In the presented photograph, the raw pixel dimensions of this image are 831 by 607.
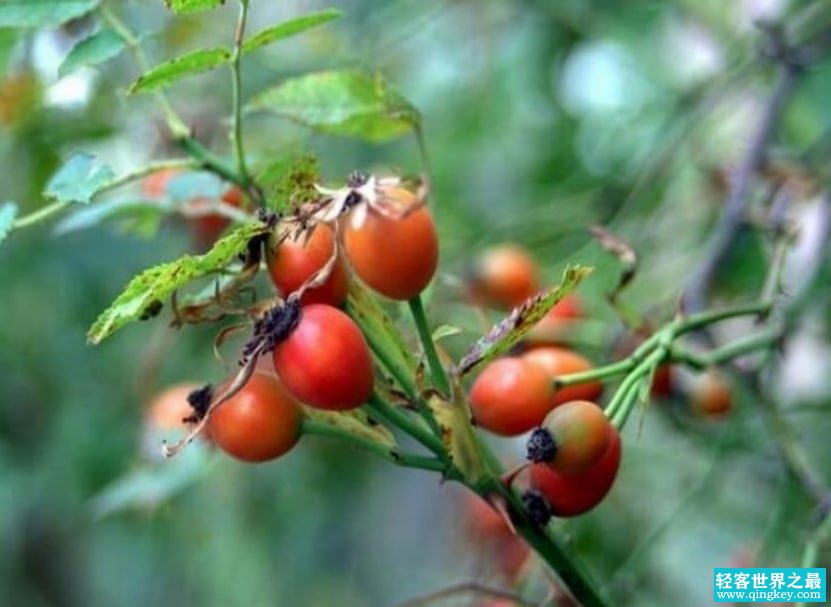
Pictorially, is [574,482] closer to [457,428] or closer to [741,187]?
[457,428]

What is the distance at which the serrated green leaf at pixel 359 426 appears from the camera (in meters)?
0.61

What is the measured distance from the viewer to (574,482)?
0.61m

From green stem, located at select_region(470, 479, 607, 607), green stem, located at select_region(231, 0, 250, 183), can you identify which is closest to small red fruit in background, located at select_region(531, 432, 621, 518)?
green stem, located at select_region(470, 479, 607, 607)

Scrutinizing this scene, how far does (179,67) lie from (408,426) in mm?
214

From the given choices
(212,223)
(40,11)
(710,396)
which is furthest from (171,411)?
(710,396)

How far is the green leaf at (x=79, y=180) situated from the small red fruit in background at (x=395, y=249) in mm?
164

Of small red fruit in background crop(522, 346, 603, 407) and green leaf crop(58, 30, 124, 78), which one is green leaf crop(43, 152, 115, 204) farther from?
small red fruit in background crop(522, 346, 603, 407)

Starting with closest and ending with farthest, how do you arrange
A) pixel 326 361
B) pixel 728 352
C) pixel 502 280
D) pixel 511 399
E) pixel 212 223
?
pixel 326 361
pixel 511 399
pixel 728 352
pixel 212 223
pixel 502 280

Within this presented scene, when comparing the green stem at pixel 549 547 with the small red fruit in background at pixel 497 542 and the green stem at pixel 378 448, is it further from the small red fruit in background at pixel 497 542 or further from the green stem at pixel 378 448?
the small red fruit in background at pixel 497 542

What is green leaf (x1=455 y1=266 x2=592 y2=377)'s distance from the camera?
0.59 m

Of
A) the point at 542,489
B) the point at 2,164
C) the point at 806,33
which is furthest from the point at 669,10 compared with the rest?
the point at 542,489

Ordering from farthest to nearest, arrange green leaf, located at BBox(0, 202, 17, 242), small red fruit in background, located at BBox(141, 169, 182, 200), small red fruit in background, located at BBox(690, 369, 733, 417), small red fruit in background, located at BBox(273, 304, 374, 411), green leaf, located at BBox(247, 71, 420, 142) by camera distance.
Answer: small red fruit in background, located at BBox(690, 369, 733, 417)
small red fruit in background, located at BBox(141, 169, 182, 200)
green leaf, located at BBox(247, 71, 420, 142)
green leaf, located at BBox(0, 202, 17, 242)
small red fruit in background, located at BBox(273, 304, 374, 411)

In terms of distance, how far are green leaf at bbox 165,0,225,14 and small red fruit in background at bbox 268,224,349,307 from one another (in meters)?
0.13

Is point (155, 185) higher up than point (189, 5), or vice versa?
point (189, 5)
